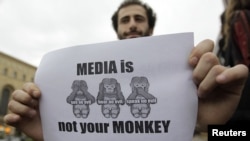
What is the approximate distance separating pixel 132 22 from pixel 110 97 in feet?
4.11

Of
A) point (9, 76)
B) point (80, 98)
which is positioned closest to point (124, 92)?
point (80, 98)

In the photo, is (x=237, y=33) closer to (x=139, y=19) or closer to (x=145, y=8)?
(x=139, y=19)

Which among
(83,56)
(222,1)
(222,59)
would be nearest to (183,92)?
(83,56)

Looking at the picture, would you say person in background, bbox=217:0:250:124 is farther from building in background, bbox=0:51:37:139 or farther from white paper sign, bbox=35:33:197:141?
building in background, bbox=0:51:37:139

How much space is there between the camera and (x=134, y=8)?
2.25 metres

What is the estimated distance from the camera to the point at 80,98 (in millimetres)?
949

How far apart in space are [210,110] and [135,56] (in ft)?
0.98

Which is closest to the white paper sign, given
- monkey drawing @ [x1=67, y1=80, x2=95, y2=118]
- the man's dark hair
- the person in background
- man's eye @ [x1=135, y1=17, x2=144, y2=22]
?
monkey drawing @ [x1=67, y1=80, x2=95, y2=118]

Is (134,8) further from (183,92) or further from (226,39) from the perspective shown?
(183,92)

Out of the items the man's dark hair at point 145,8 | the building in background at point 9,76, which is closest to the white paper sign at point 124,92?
the man's dark hair at point 145,8

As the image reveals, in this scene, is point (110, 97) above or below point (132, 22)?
below

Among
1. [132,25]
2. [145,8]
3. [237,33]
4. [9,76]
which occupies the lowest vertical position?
[237,33]

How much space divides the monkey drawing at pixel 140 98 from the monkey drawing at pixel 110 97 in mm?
38

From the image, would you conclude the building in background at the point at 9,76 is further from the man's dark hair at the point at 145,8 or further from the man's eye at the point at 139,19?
the man's eye at the point at 139,19
